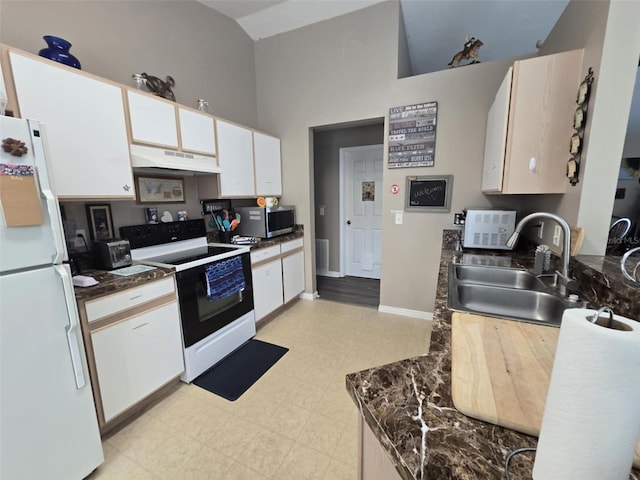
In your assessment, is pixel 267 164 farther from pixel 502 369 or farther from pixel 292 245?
pixel 502 369

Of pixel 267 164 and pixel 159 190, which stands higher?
pixel 267 164

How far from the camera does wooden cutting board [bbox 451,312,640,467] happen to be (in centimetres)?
62

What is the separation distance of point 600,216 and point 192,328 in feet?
Result: 8.67

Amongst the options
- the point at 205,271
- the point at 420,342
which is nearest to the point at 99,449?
the point at 205,271

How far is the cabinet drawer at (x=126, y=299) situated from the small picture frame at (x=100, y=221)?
0.64 metres

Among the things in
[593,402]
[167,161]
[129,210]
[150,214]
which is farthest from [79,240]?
[593,402]

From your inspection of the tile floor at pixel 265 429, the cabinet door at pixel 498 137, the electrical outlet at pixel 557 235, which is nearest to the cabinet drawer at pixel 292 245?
the tile floor at pixel 265 429

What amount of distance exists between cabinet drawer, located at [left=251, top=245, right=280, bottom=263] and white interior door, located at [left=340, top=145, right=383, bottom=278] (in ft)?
5.79

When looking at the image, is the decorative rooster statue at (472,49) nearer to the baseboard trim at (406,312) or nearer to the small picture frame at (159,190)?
the baseboard trim at (406,312)

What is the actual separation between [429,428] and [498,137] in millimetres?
2023

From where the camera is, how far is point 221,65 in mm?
3031

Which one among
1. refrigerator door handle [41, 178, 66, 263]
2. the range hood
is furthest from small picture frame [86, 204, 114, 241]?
refrigerator door handle [41, 178, 66, 263]

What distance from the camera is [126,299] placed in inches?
63.8

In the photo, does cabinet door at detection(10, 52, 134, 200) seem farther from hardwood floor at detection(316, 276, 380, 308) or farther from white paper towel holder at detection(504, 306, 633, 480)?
hardwood floor at detection(316, 276, 380, 308)
